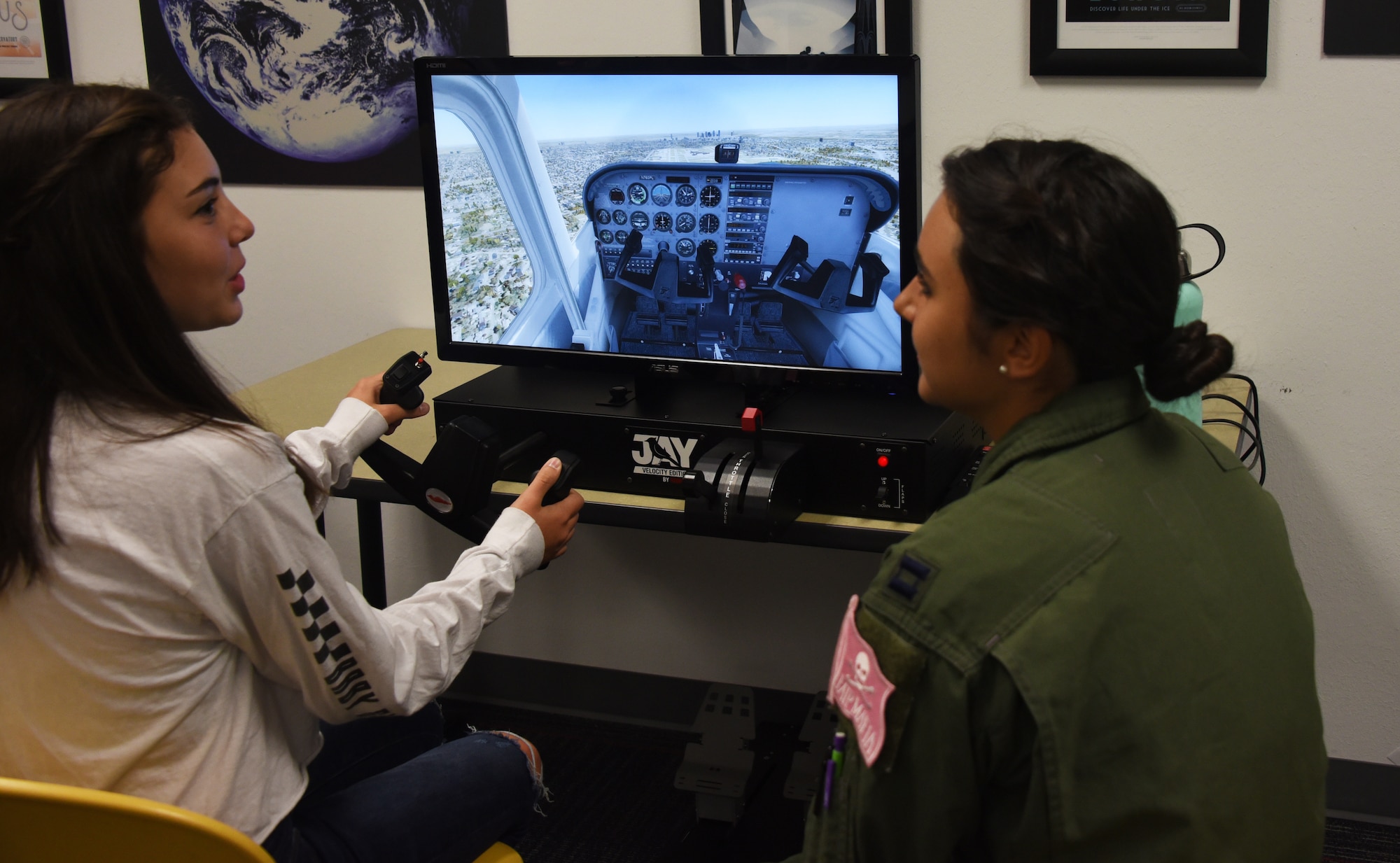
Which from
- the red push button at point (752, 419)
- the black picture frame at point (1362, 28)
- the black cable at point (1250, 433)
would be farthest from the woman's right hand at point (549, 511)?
the black picture frame at point (1362, 28)

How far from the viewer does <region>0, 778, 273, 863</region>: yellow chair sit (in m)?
0.79

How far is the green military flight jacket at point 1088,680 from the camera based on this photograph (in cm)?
75

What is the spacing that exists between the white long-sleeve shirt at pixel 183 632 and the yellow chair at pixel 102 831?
133 mm

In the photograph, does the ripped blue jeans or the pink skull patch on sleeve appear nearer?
the pink skull patch on sleeve

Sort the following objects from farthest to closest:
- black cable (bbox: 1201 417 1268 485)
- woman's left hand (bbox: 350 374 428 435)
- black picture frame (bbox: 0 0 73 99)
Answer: black picture frame (bbox: 0 0 73 99)
black cable (bbox: 1201 417 1268 485)
woman's left hand (bbox: 350 374 428 435)

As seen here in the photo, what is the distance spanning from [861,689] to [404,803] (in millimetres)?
583

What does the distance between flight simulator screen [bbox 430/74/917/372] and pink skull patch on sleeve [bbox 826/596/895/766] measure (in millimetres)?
693

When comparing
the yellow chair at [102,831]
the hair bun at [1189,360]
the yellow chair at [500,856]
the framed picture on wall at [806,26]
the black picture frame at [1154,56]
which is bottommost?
the yellow chair at [500,856]

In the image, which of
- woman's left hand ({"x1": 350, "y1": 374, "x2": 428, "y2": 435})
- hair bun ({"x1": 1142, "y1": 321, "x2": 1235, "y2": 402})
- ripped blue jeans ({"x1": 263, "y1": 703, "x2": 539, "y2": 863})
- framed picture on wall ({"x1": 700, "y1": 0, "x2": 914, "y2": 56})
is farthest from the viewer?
framed picture on wall ({"x1": 700, "y1": 0, "x2": 914, "y2": 56})

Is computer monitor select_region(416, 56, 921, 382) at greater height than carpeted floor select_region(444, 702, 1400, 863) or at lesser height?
greater

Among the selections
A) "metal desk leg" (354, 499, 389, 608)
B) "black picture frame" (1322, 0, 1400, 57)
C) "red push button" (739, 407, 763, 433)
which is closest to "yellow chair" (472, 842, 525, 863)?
"red push button" (739, 407, 763, 433)

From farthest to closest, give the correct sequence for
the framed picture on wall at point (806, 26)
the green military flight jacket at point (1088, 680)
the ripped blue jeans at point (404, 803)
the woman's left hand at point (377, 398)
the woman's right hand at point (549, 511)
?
the framed picture on wall at point (806, 26) → the woman's left hand at point (377, 398) → the woman's right hand at point (549, 511) → the ripped blue jeans at point (404, 803) → the green military flight jacket at point (1088, 680)

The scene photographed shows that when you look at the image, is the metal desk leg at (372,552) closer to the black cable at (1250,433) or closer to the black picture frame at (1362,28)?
the black cable at (1250,433)

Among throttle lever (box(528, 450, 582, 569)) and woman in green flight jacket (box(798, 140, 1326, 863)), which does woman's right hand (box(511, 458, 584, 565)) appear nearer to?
throttle lever (box(528, 450, 582, 569))
